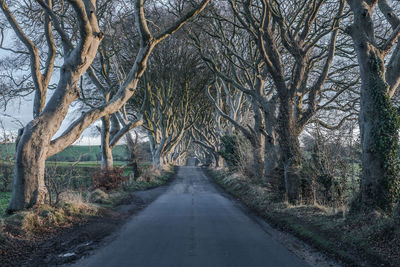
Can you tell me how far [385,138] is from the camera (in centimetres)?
771

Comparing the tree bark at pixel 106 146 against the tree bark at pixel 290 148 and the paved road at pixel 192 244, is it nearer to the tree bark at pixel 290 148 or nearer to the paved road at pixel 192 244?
the paved road at pixel 192 244

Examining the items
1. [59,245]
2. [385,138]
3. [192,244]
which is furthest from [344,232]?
[59,245]

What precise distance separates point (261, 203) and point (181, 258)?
24.7ft

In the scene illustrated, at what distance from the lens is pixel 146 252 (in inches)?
244

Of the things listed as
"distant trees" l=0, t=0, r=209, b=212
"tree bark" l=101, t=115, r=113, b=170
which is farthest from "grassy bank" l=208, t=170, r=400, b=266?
"tree bark" l=101, t=115, r=113, b=170

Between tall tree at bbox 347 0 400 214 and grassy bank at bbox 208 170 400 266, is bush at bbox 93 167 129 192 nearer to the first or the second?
grassy bank at bbox 208 170 400 266

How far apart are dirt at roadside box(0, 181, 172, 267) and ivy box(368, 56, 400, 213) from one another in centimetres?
655

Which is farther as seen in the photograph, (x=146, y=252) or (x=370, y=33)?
(x=370, y=33)

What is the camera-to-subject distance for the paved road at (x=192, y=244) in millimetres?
5625

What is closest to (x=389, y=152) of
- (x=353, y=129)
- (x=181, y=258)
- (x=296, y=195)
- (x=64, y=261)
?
(x=353, y=129)

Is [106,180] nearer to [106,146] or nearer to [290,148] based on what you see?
[106,146]

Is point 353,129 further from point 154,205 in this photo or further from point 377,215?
point 154,205

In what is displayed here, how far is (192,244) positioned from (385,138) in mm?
5155

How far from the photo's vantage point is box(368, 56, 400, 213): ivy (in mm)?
7648
